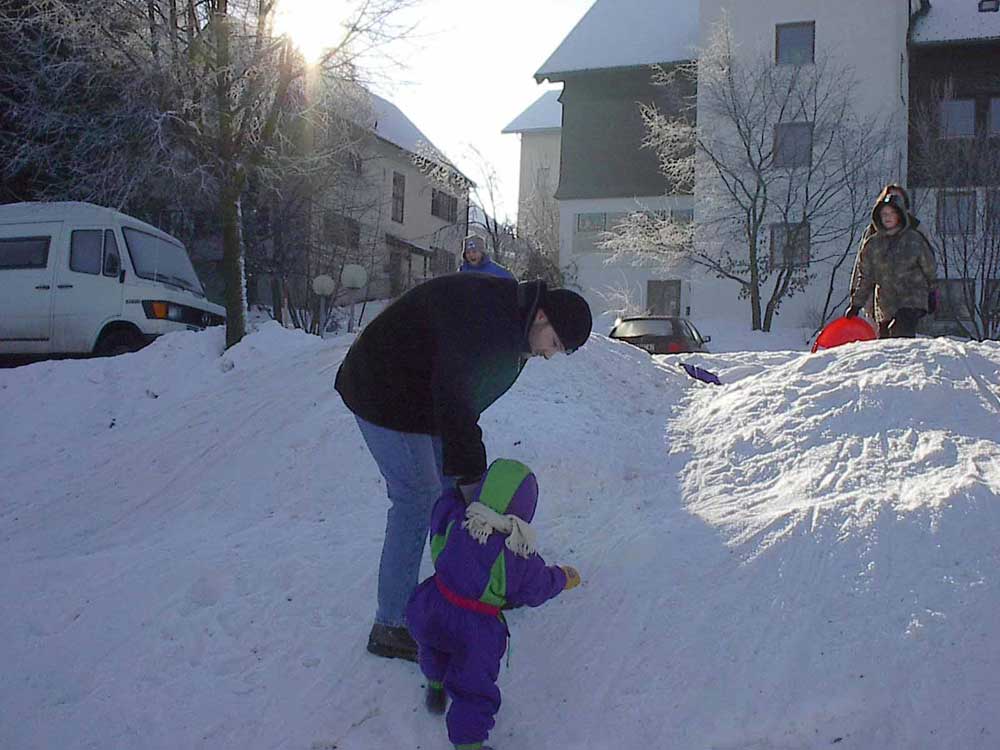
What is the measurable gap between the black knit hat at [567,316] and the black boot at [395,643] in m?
1.36

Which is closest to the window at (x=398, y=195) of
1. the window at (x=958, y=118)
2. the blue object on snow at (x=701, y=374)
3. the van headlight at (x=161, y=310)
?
the window at (x=958, y=118)

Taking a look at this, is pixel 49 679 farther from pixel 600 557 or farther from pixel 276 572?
pixel 600 557

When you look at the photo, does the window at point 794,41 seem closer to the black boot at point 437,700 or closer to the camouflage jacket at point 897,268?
the camouflage jacket at point 897,268

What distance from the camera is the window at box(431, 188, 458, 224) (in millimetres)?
34328

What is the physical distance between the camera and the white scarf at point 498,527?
9.51 feet

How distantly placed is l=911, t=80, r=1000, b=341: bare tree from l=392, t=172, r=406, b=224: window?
16.6 metres

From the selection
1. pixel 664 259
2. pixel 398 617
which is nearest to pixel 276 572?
pixel 398 617

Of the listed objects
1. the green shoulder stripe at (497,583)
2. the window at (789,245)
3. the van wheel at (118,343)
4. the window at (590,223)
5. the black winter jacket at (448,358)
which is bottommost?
the green shoulder stripe at (497,583)

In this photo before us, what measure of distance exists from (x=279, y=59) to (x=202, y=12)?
163 cm

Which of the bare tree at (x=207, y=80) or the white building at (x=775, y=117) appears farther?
the white building at (x=775, y=117)

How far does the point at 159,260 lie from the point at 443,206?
78.6 feet

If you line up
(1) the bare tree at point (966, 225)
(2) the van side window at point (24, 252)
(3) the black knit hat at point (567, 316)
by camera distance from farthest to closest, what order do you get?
(1) the bare tree at point (966, 225)
(2) the van side window at point (24, 252)
(3) the black knit hat at point (567, 316)

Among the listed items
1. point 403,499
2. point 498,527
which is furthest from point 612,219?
point 498,527

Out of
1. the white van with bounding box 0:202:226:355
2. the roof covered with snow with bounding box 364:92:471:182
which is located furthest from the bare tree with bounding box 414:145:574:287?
the white van with bounding box 0:202:226:355
